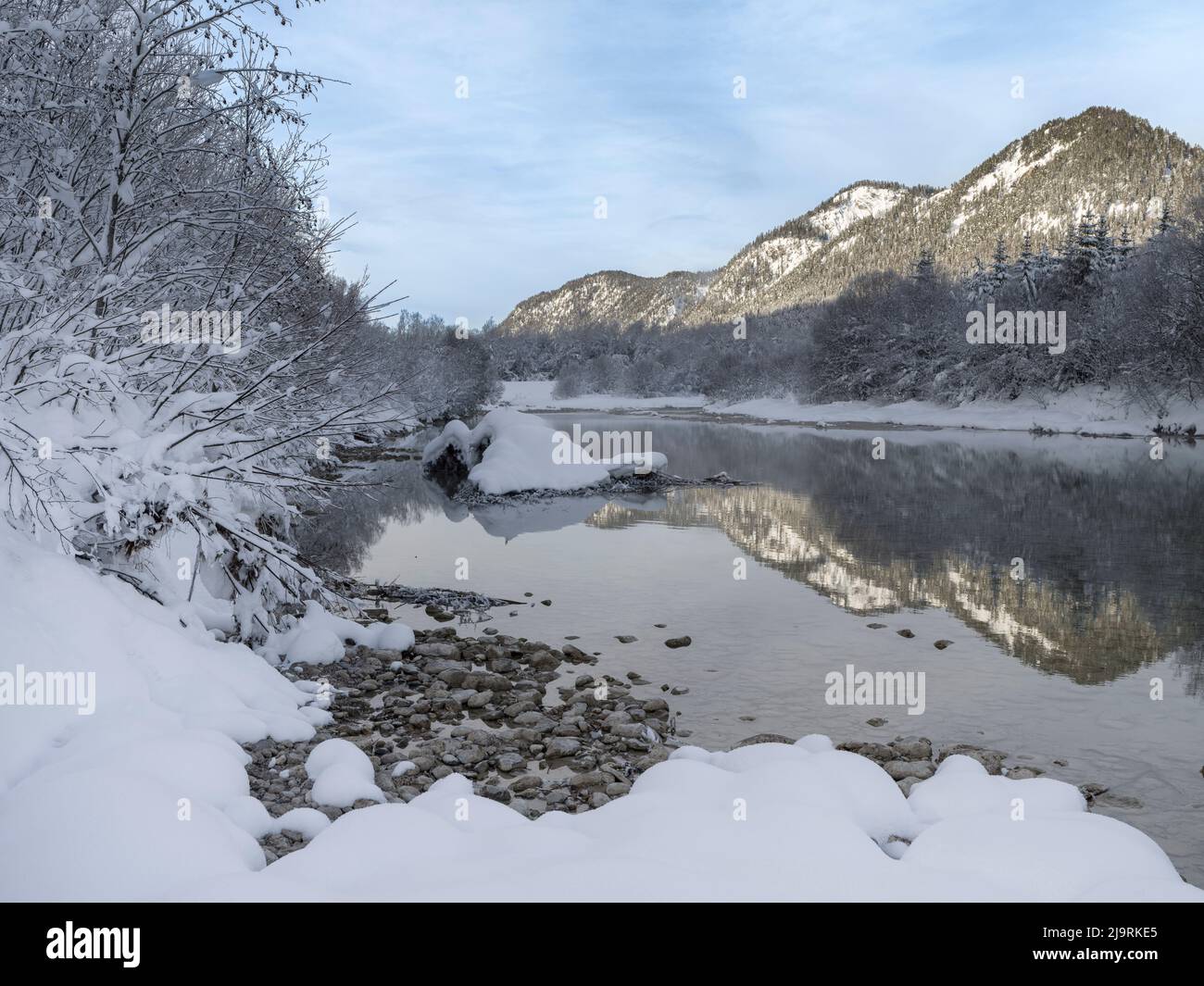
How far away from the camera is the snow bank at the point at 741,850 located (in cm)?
397

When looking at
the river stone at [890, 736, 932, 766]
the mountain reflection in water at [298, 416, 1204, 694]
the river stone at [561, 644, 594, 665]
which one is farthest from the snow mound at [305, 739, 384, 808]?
the mountain reflection in water at [298, 416, 1204, 694]

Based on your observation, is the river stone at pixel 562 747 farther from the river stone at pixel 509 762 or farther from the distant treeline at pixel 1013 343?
the distant treeline at pixel 1013 343

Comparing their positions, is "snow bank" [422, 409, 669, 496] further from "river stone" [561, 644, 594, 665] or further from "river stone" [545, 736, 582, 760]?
"river stone" [545, 736, 582, 760]

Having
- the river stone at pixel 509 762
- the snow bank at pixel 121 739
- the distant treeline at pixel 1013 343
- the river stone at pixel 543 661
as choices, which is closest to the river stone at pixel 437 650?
the river stone at pixel 543 661

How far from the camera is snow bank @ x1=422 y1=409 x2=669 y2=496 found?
89.0 ft

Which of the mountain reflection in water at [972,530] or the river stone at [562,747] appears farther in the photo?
the mountain reflection in water at [972,530]

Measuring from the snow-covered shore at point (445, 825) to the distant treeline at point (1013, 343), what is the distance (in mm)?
45164

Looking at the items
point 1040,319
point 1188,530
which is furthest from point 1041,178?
point 1188,530

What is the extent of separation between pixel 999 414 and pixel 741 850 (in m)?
57.4

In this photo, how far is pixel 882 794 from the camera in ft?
18.6

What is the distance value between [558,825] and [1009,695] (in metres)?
6.13

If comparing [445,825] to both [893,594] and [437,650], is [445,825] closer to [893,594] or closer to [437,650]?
[437,650]

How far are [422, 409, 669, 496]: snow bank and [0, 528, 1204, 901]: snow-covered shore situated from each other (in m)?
20.0

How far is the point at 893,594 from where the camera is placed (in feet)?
44.7
